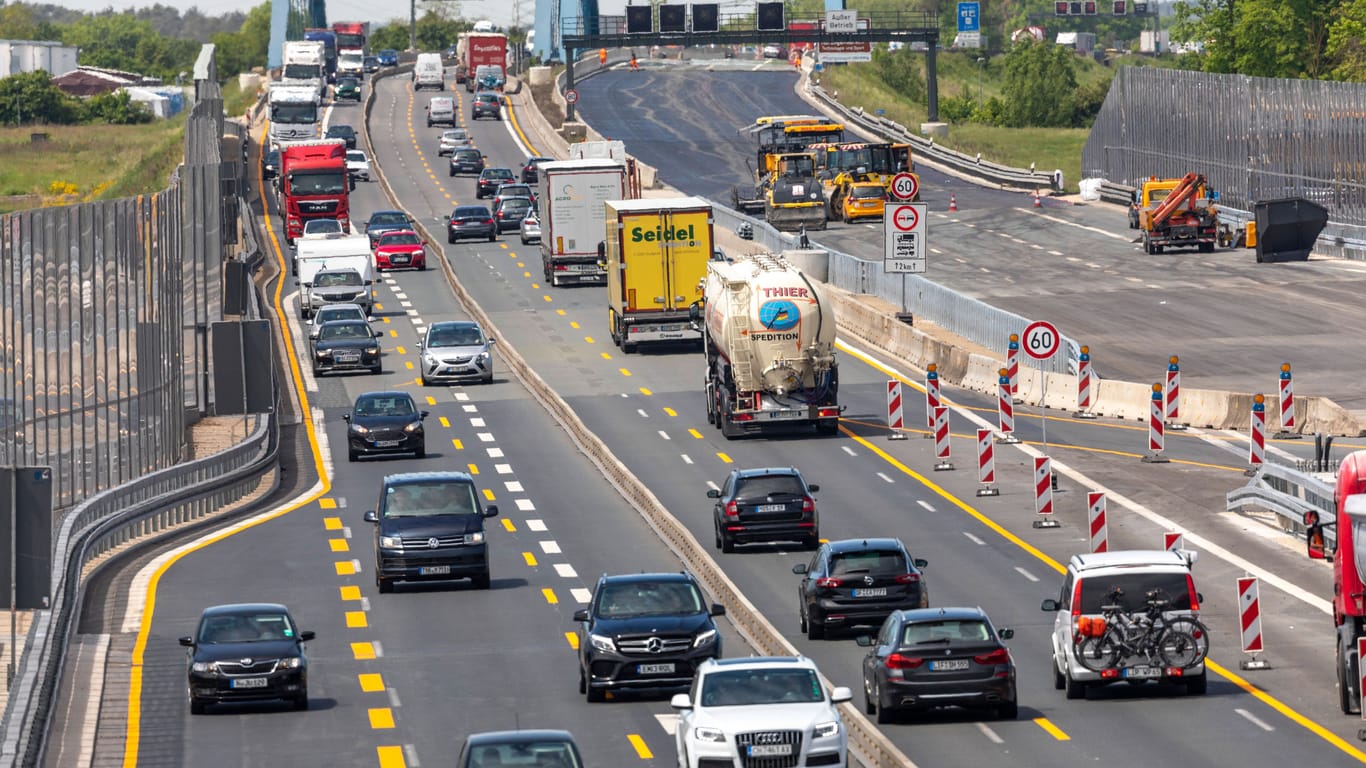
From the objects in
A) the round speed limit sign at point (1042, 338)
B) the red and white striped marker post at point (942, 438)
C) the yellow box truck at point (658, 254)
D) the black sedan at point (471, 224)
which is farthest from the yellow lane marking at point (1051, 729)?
the black sedan at point (471, 224)

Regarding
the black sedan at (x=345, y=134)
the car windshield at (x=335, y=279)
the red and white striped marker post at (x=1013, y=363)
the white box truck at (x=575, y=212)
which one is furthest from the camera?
the black sedan at (x=345, y=134)

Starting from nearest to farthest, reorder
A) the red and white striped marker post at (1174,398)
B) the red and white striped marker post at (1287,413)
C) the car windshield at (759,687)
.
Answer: the car windshield at (759,687), the red and white striped marker post at (1287,413), the red and white striped marker post at (1174,398)

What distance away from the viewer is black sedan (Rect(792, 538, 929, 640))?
2988 cm

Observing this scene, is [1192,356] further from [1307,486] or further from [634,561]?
[634,561]

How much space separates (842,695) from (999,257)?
5743cm

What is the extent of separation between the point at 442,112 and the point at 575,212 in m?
61.5

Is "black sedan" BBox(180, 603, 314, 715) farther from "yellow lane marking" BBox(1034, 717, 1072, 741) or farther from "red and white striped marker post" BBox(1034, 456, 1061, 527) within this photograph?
"red and white striped marker post" BBox(1034, 456, 1061, 527)

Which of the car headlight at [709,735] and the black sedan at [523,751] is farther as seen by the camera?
the car headlight at [709,735]

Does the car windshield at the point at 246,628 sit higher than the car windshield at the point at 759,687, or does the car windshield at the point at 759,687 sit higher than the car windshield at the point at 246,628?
the car windshield at the point at 759,687

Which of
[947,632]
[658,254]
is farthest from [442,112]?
[947,632]

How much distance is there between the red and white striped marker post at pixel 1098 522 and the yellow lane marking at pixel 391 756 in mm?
13090

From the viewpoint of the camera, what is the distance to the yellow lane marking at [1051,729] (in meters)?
24.5

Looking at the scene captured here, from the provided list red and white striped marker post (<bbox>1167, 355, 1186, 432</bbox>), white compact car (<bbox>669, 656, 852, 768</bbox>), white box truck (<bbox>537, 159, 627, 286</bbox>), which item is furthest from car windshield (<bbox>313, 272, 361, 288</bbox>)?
white compact car (<bbox>669, 656, 852, 768</bbox>)

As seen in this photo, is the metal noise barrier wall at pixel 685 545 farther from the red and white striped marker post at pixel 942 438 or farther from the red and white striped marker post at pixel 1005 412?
the red and white striped marker post at pixel 1005 412
